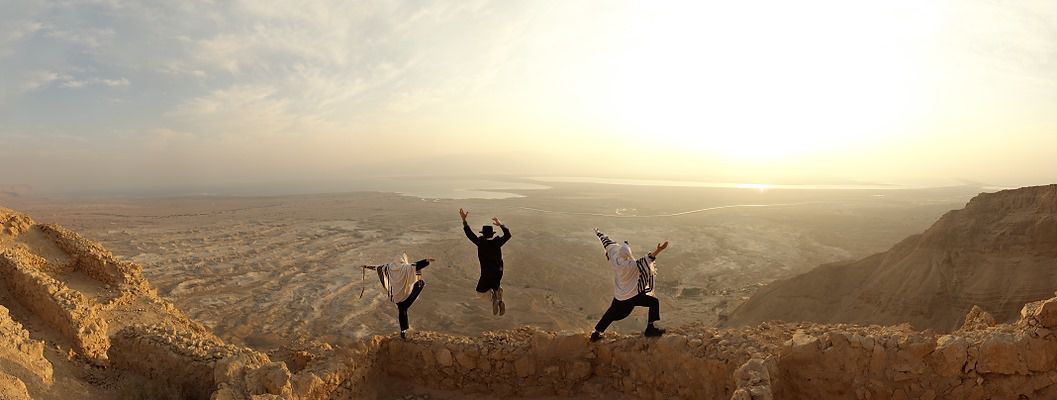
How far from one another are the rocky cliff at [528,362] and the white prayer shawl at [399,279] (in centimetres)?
73

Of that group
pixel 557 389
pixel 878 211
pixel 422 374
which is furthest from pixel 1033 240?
pixel 878 211

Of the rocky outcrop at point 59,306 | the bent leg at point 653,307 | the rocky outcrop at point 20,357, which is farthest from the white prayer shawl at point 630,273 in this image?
the rocky outcrop at point 59,306

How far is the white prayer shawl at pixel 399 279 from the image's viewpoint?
764 cm

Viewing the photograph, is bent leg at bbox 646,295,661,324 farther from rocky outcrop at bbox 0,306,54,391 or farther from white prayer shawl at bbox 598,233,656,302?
rocky outcrop at bbox 0,306,54,391

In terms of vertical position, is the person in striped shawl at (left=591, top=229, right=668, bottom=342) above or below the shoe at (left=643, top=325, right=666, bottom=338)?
above

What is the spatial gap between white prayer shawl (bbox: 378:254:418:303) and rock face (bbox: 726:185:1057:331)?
1361 cm

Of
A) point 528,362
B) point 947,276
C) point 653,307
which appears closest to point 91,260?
point 528,362

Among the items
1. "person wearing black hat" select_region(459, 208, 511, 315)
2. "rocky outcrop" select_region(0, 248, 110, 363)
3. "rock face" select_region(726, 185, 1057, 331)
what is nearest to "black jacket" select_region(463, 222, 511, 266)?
"person wearing black hat" select_region(459, 208, 511, 315)

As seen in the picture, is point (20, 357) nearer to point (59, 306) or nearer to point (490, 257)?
point (59, 306)

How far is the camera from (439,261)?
2670 cm

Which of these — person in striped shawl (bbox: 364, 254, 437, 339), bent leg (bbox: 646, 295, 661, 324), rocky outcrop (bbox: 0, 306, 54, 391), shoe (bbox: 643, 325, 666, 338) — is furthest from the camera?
person in striped shawl (bbox: 364, 254, 437, 339)

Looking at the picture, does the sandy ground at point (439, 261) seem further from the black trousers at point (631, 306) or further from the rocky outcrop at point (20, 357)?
the black trousers at point (631, 306)

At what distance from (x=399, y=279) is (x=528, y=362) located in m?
2.37

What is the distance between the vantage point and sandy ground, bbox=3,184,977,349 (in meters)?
17.6
